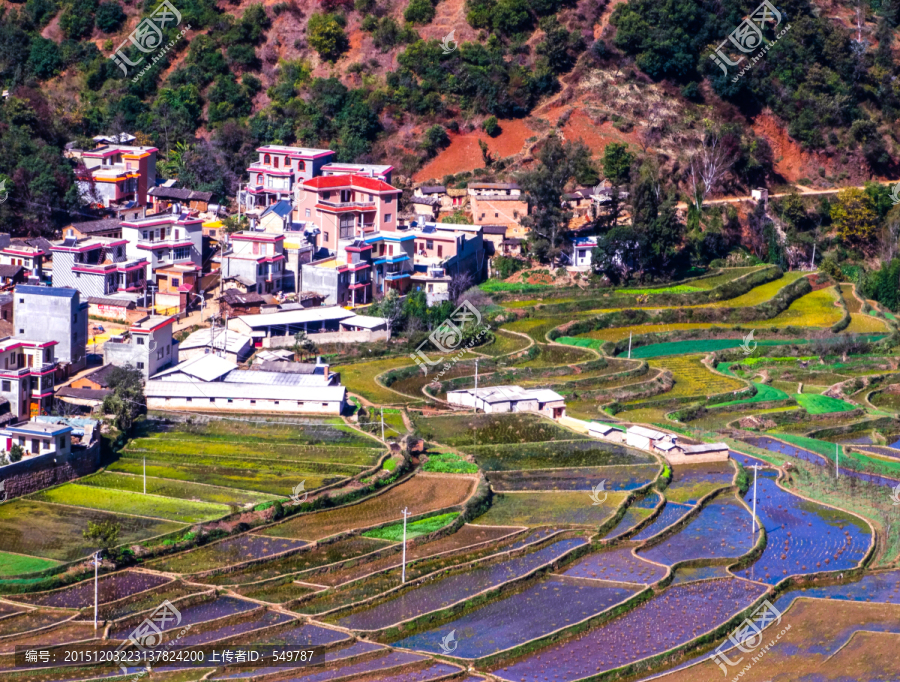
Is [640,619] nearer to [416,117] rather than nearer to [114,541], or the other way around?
[114,541]

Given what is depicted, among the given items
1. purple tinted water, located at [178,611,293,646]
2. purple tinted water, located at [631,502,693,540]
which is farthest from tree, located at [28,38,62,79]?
purple tinted water, located at [178,611,293,646]

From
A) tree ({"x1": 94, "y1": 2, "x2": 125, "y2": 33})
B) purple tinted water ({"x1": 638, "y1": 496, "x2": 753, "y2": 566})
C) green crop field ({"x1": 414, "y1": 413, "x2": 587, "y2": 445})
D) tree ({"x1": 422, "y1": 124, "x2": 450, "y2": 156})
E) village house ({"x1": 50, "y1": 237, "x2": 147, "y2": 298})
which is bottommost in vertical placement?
purple tinted water ({"x1": 638, "y1": 496, "x2": 753, "y2": 566})

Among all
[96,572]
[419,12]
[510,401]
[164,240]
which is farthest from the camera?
[419,12]

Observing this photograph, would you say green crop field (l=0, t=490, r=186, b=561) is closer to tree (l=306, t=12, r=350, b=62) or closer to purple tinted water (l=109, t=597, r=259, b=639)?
purple tinted water (l=109, t=597, r=259, b=639)

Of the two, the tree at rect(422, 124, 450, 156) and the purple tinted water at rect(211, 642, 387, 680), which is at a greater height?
the tree at rect(422, 124, 450, 156)

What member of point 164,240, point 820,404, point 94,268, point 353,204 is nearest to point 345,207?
point 353,204

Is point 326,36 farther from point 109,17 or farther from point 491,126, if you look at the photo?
A: point 109,17

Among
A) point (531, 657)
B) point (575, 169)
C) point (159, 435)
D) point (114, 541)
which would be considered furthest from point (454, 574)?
point (575, 169)
